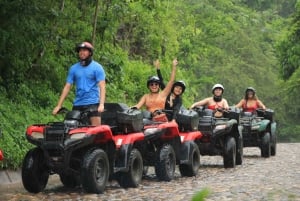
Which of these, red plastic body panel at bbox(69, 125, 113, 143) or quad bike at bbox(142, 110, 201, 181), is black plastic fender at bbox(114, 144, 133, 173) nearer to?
red plastic body panel at bbox(69, 125, 113, 143)

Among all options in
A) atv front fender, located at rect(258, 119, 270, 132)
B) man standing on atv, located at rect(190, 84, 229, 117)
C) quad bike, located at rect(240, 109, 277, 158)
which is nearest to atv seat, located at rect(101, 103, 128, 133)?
man standing on atv, located at rect(190, 84, 229, 117)

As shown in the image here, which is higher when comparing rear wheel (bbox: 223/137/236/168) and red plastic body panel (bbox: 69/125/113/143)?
red plastic body panel (bbox: 69/125/113/143)

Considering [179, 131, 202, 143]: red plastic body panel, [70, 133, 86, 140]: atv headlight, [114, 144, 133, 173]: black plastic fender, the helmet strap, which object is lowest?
[114, 144, 133, 173]: black plastic fender

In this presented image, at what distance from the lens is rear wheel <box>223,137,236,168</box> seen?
14375 mm

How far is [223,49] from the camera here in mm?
59656

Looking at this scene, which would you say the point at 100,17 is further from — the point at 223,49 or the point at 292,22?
the point at 223,49

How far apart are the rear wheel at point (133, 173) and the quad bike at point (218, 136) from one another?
3.76m

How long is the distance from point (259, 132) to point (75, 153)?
9745mm

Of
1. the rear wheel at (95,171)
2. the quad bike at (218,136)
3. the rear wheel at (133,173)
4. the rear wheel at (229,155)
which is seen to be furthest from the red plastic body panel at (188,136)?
the rear wheel at (95,171)

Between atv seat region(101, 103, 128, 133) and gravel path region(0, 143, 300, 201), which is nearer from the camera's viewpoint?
gravel path region(0, 143, 300, 201)

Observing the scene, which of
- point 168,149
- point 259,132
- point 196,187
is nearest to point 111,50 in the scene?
point 259,132

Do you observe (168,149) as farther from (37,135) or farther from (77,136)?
(37,135)

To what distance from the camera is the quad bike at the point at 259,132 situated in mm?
18016

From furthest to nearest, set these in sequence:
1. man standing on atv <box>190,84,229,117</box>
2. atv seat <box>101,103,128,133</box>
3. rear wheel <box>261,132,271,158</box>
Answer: rear wheel <box>261,132,271,158</box> → man standing on atv <box>190,84,229,117</box> → atv seat <box>101,103,128,133</box>
